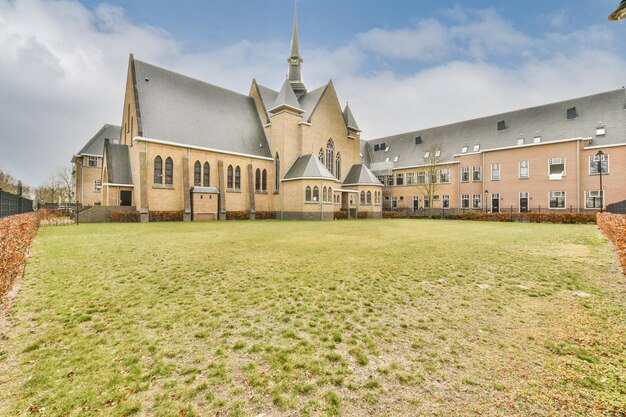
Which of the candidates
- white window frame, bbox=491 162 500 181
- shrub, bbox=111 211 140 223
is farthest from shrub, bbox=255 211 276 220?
white window frame, bbox=491 162 500 181

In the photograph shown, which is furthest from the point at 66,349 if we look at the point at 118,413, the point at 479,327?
the point at 479,327

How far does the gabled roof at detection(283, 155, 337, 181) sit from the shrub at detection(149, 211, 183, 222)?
12.6 m

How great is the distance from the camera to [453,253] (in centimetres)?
1033

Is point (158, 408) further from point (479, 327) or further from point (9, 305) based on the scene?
point (9, 305)

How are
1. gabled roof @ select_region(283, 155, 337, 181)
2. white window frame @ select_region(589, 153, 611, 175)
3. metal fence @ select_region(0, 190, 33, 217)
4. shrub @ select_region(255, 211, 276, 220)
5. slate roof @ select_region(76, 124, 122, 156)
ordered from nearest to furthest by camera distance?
metal fence @ select_region(0, 190, 33, 217) → white window frame @ select_region(589, 153, 611, 175) → gabled roof @ select_region(283, 155, 337, 181) → shrub @ select_region(255, 211, 276, 220) → slate roof @ select_region(76, 124, 122, 156)

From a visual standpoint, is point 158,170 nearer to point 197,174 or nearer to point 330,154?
point 197,174

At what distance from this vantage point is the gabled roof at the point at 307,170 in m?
33.3

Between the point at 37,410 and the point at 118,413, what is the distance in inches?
29.2

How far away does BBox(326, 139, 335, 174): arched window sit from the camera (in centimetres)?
4072

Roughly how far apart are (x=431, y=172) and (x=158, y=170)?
1370 inches

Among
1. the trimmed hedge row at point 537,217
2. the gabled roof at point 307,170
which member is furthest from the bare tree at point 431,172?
the gabled roof at point 307,170

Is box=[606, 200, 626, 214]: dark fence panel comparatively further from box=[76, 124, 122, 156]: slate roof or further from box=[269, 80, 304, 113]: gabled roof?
box=[76, 124, 122, 156]: slate roof

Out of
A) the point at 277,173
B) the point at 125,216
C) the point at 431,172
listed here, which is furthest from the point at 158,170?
the point at 431,172

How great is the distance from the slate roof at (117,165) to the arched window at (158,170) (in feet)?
11.7
